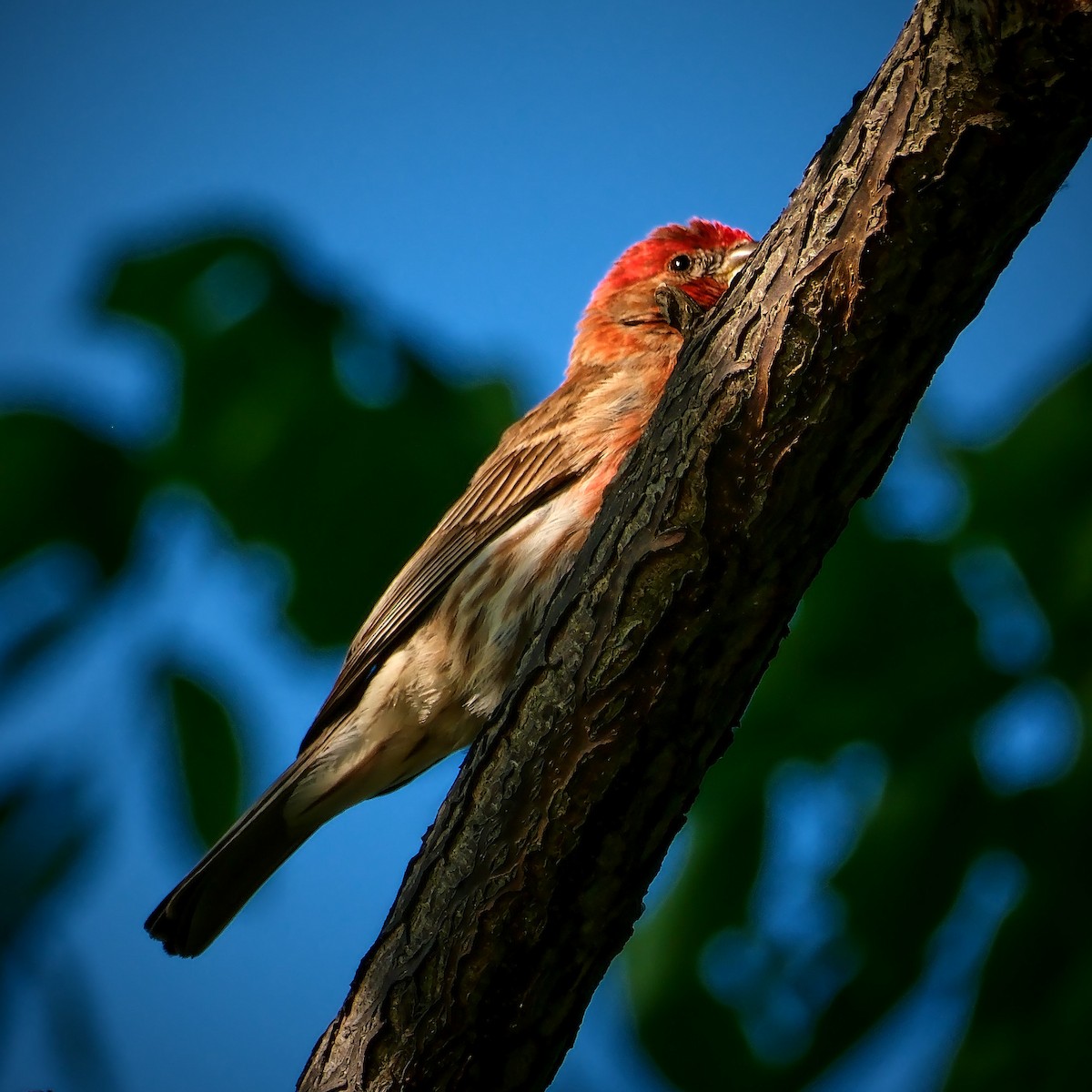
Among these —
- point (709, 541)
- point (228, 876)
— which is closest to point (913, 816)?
point (709, 541)

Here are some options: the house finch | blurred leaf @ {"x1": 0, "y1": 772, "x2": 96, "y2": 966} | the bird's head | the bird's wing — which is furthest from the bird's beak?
blurred leaf @ {"x1": 0, "y1": 772, "x2": 96, "y2": 966}

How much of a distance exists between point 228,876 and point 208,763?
0.38 metres

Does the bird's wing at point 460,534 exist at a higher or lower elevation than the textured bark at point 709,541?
higher

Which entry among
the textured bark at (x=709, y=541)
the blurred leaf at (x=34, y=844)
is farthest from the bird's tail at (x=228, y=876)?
the textured bark at (x=709, y=541)

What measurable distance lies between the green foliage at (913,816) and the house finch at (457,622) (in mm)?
821

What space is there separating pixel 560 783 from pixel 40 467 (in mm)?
1923

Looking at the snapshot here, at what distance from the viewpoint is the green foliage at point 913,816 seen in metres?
3.34

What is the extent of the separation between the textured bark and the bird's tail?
105cm

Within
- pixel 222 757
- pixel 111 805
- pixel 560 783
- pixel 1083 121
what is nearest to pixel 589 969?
pixel 560 783

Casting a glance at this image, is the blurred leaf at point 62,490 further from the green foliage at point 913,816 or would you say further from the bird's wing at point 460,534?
the green foliage at point 913,816

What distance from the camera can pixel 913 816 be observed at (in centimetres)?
366

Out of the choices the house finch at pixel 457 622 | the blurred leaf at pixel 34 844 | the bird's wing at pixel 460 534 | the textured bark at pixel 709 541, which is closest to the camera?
the textured bark at pixel 709 541

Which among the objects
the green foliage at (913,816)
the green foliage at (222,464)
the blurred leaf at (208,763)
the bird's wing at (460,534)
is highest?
the green foliage at (222,464)

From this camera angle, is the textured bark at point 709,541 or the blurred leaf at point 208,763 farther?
the blurred leaf at point 208,763
